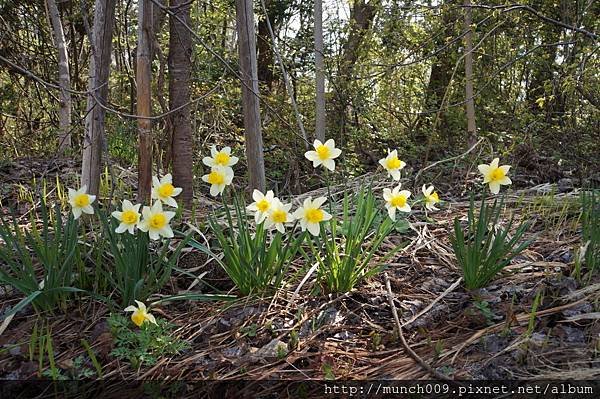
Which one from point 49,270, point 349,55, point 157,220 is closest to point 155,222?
point 157,220

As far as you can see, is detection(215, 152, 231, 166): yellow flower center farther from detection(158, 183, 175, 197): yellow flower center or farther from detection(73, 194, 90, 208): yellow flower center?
detection(73, 194, 90, 208): yellow flower center

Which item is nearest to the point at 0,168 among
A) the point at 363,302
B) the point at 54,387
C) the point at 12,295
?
the point at 12,295

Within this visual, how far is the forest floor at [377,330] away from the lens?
59.1 inches

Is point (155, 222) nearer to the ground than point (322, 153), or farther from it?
nearer to the ground

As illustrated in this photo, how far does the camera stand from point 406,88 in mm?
5824

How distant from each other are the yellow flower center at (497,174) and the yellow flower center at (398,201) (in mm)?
350

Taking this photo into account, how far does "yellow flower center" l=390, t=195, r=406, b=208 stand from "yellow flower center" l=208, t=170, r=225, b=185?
23.7 inches

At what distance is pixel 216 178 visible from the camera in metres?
1.88

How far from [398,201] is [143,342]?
957 millimetres

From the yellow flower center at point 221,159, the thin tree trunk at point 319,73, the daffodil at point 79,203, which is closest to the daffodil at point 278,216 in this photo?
the yellow flower center at point 221,159

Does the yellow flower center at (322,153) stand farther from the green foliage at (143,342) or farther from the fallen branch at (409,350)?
the green foliage at (143,342)

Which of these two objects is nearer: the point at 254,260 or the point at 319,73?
the point at 254,260

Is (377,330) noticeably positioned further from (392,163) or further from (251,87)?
(251,87)

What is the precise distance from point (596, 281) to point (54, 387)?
1.76 meters
